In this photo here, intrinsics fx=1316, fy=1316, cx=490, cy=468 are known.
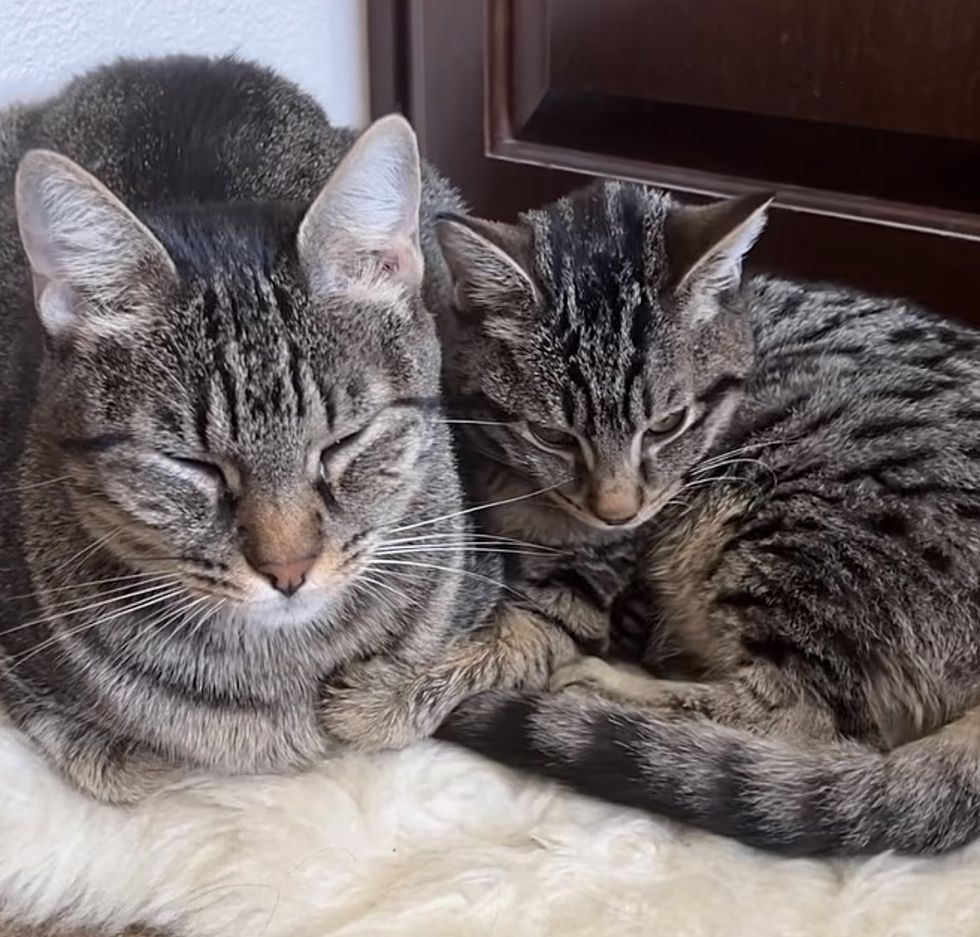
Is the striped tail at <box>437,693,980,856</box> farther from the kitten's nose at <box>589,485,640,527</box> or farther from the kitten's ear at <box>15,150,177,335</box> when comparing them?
the kitten's ear at <box>15,150,177,335</box>

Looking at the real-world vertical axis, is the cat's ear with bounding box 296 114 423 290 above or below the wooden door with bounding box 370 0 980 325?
above

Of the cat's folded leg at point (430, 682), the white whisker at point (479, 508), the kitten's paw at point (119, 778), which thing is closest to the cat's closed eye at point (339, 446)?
the white whisker at point (479, 508)

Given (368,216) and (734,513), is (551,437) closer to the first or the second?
(734,513)

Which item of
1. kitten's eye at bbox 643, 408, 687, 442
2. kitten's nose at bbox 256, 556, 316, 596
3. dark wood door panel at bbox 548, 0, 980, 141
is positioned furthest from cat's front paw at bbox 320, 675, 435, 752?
dark wood door panel at bbox 548, 0, 980, 141

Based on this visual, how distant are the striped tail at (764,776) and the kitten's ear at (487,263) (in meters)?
0.42

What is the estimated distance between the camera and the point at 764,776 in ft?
3.98

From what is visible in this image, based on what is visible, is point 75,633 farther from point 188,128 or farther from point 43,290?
point 188,128

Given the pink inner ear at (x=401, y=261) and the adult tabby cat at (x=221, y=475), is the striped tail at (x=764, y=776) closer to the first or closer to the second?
the adult tabby cat at (x=221, y=475)

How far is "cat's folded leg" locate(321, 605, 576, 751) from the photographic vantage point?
1309 mm

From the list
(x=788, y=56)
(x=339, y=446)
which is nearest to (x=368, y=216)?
(x=339, y=446)

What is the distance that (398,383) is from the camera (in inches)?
46.8

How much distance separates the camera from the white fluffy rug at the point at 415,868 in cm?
115

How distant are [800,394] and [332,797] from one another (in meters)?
0.67

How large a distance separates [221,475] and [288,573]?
100mm
